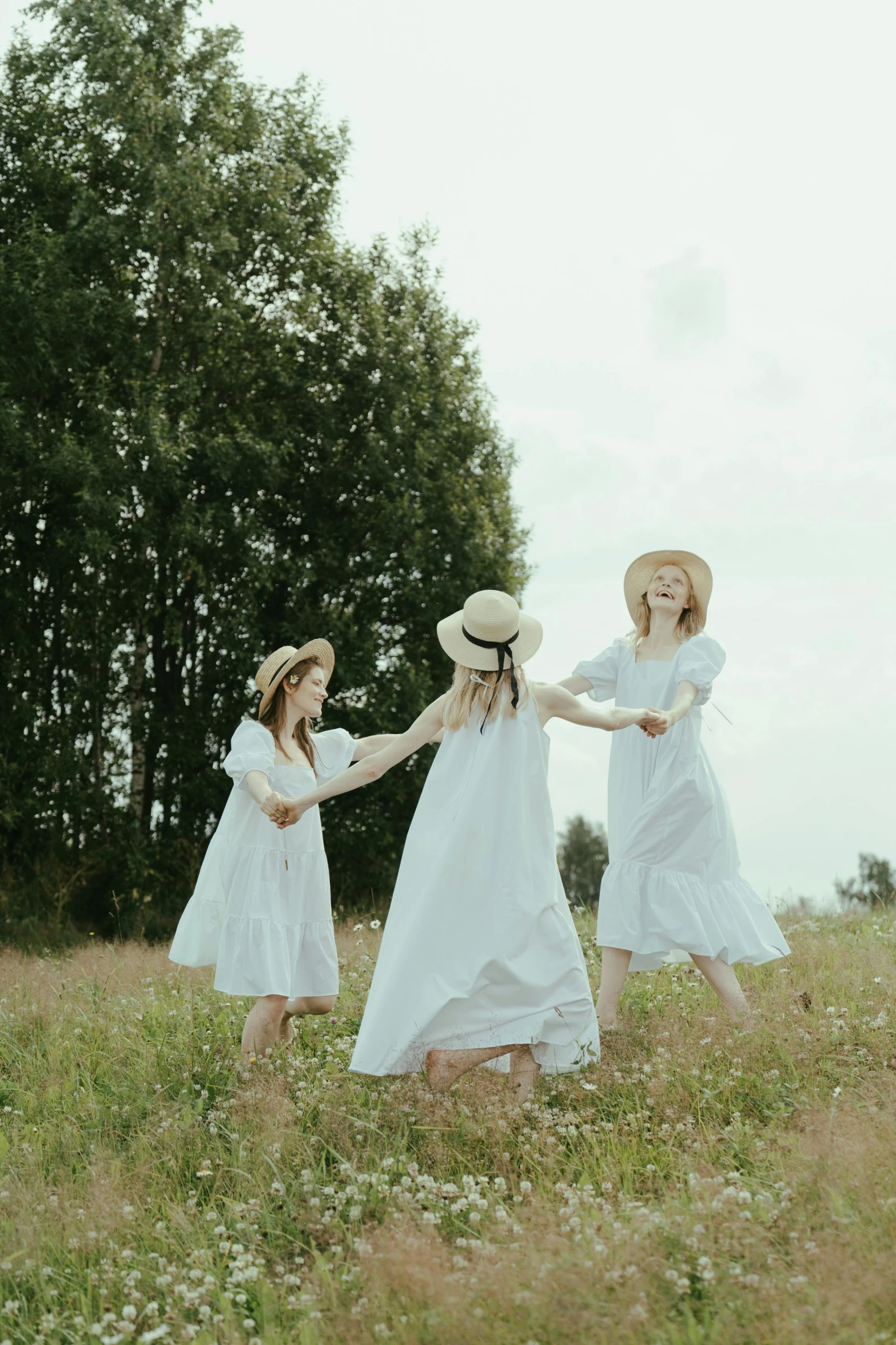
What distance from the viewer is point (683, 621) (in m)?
7.18

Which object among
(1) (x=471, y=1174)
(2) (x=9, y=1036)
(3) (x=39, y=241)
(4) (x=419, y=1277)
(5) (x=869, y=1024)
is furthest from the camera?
(3) (x=39, y=241)

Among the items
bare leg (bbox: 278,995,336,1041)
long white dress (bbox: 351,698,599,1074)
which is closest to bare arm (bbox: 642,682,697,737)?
long white dress (bbox: 351,698,599,1074)

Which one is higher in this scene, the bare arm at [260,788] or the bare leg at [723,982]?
the bare arm at [260,788]

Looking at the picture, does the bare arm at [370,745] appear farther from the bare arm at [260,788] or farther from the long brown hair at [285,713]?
the bare arm at [260,788]

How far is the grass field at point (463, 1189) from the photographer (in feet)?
12.0

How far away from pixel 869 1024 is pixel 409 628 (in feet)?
38.8

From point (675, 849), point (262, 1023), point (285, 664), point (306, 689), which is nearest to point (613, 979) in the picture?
point (675, 849)

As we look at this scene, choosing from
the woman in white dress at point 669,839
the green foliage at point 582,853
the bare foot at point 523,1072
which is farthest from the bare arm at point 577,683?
the green foliage at point 582,853

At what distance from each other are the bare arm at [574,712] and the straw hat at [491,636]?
8.0 inches

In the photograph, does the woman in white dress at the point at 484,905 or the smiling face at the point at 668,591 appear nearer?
the woman in white dress at the point at 484,905

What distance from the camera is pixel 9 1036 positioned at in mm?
7820

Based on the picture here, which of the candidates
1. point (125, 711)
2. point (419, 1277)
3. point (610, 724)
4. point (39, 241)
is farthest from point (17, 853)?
point (419, 1277)

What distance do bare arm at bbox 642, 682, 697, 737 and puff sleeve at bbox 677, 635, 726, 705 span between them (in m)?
0.05

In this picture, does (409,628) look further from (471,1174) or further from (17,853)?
(471,1174)
